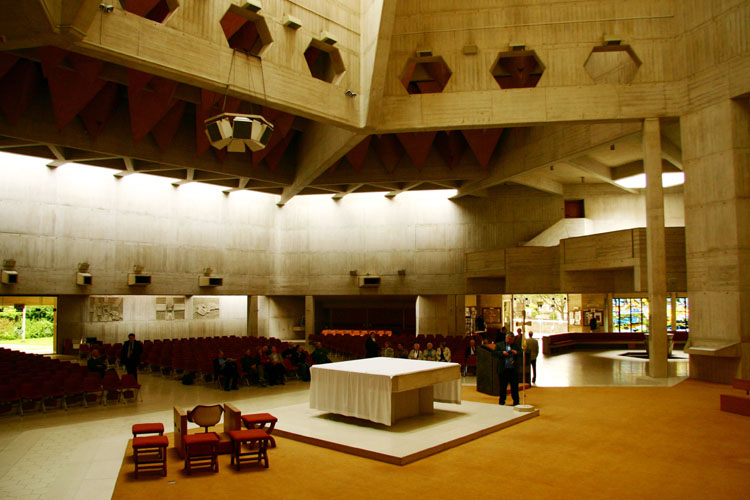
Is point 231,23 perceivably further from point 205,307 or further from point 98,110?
point 205,307

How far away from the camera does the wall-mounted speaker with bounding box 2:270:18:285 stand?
Answer: 17.2m

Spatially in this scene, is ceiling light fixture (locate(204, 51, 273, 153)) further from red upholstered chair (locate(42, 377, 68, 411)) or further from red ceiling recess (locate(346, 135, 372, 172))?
red ceiling recess (locate(346, 135, 372, 172))

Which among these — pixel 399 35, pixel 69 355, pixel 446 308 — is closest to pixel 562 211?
pixel 446 308

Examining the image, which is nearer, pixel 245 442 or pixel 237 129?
pixel 245 442

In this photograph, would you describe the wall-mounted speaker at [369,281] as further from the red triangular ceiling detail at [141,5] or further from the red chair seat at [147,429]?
the red chair seat at [147,429]

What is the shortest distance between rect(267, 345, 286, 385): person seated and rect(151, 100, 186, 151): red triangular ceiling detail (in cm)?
895

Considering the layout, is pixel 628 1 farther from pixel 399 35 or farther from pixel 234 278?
pixel 234 278

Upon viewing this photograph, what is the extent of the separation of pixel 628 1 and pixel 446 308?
1422 centimetres

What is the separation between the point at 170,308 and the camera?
23141 millimetres

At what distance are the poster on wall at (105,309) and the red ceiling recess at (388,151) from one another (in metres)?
12.7

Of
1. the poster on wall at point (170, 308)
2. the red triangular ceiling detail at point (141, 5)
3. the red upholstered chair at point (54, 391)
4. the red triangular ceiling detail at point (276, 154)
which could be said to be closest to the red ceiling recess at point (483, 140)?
the red triangular ceiling detail at point (276, 154)

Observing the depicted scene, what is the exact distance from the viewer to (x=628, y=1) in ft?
46.3

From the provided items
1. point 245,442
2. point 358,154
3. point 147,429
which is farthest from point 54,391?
point 358,154

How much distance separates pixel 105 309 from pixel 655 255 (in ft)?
67.2
